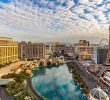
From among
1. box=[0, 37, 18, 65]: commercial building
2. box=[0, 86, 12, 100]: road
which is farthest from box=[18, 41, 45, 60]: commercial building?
box=[0, 86, 12, 100]: road

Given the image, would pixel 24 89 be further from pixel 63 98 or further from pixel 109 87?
pixel 109 87

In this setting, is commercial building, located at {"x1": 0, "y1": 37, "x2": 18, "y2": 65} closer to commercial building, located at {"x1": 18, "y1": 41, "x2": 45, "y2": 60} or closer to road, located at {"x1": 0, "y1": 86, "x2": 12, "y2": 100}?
commercial building, located at {"x1": 18, "y1": 41, "x2": 45, "y2": 60}

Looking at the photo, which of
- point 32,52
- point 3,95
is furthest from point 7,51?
point 3,95

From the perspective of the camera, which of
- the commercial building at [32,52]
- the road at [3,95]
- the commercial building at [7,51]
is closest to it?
the road at [3,95]

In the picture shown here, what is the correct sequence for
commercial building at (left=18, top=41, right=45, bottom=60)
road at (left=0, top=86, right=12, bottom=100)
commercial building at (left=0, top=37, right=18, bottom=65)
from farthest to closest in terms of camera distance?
commercial building at (left=18, top=41, right=45, bottom=60)
commercial building at (left=0, top=37, right=18, bottom=65)
road at (left=0, top=86, right=12, bottom=100)

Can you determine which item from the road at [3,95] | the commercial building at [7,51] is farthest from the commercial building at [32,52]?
the road at [3,95]

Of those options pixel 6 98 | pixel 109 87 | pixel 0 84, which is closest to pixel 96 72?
pixel 109 87

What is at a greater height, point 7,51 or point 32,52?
point 7,51

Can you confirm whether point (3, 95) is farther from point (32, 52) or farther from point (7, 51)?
point (32, 52)

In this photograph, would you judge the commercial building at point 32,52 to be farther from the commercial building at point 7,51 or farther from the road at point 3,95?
the road at point 3,95
